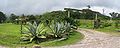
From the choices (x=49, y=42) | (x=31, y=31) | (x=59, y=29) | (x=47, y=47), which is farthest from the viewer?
(x=59, y=29)

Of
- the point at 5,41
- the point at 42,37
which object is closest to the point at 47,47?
the point at 42,37

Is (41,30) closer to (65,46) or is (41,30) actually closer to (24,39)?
(24,39)

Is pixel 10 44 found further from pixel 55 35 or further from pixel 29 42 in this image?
pixel 55 35

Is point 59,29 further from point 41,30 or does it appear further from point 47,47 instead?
point 47,47

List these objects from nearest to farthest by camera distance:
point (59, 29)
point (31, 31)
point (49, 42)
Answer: point (49, 42), point (31, 31), point (59, 29)

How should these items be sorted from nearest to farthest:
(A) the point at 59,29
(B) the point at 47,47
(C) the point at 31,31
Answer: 1. (B) the point at 47,47
2. (C) the point at 31,31
3. (A) the point at 59,29

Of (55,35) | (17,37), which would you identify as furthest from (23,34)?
(55,35)

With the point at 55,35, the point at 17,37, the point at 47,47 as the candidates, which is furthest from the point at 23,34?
the point at 47,47

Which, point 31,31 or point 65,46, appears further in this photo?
point 31,31

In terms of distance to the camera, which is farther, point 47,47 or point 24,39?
point 24,39
